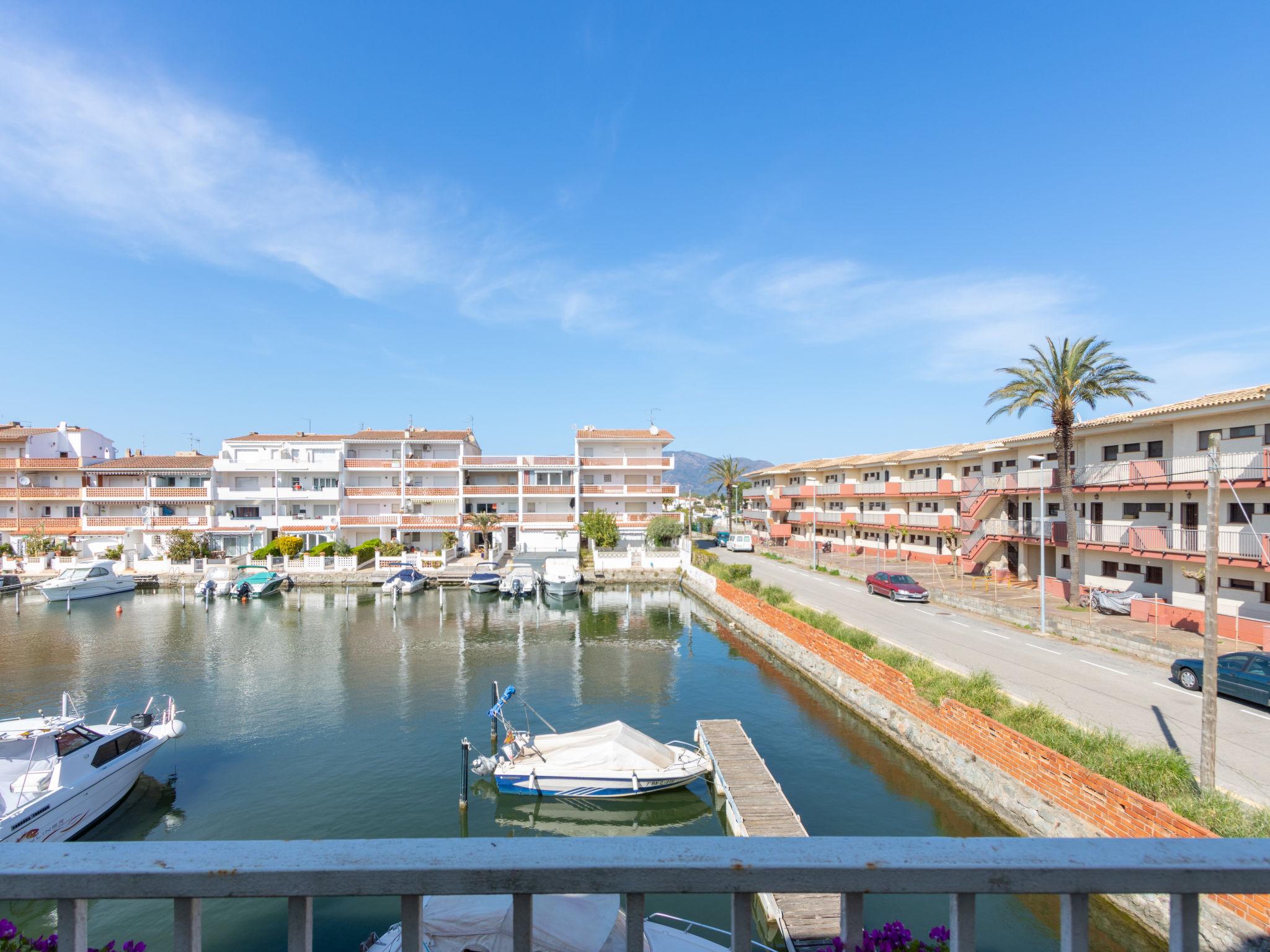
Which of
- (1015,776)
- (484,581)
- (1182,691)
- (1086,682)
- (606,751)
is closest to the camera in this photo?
(1015,776)

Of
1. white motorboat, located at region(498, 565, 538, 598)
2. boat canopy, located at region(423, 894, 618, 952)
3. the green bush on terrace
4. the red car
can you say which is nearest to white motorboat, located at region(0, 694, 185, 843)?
boat canopy, located at region(423, 894, 618, 952)

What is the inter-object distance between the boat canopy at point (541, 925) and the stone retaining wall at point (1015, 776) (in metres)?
2.86

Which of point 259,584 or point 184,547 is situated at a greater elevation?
point 184,547

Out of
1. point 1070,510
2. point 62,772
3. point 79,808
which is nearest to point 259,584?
point 62,772

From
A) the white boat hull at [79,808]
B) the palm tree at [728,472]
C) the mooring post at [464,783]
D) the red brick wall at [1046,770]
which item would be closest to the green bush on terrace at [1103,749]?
the red brick wall at [1046,770]

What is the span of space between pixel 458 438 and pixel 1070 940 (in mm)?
62178

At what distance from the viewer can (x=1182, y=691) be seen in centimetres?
1845

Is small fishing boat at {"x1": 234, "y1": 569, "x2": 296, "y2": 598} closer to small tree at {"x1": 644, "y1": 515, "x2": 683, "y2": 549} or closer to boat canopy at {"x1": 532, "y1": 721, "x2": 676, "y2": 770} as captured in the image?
small tree at {"x1": 644, "y1": 515, "x2": 683, "y2": 549}

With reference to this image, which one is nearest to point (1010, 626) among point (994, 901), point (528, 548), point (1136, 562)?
point (1136, 562)

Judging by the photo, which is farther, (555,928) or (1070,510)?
(1070,510)

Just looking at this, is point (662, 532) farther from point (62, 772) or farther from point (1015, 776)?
point (62, 772)

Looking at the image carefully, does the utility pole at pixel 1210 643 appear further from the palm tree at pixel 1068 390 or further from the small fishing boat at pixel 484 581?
the small fishing boat at pixel 484 581

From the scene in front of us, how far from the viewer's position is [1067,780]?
12.2m

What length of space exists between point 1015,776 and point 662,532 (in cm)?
4235
